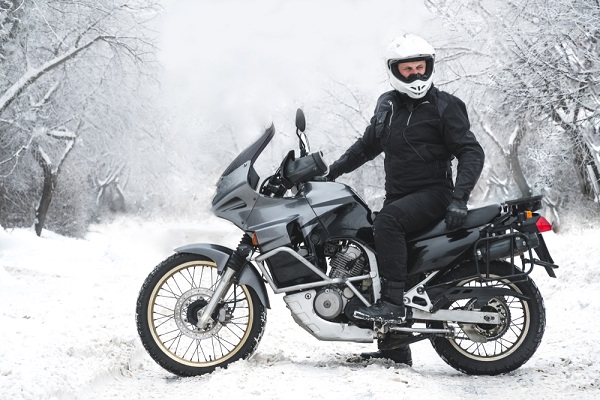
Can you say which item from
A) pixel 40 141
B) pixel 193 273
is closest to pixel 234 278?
pixel 193 273

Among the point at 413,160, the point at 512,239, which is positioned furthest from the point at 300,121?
the point at 512,239

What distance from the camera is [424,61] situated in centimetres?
514

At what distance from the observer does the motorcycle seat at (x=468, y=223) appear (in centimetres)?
507

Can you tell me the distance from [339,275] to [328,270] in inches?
4.5

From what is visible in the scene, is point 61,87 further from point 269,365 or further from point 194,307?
point 269,365

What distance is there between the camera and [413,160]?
515 centimetres

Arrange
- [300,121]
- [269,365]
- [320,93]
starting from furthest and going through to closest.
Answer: [320,93] → [269,365] → [300,121]

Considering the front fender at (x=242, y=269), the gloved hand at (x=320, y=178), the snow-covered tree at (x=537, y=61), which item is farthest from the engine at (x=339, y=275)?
the snow-covered tree at (x=537, y=61)

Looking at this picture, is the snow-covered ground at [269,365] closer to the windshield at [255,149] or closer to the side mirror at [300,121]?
the windshield at [255,149]

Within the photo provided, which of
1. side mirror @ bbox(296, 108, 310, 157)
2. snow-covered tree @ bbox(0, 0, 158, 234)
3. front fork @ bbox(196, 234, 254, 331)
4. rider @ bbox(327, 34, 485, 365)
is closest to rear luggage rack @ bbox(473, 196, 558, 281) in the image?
rider @ bbox(327, 34, 485, 365)

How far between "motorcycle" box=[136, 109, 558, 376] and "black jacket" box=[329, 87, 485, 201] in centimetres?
32

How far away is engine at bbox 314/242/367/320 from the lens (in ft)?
16.5

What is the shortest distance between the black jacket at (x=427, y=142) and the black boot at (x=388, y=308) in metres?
0.74

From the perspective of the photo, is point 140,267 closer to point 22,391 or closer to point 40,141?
point 40,141
